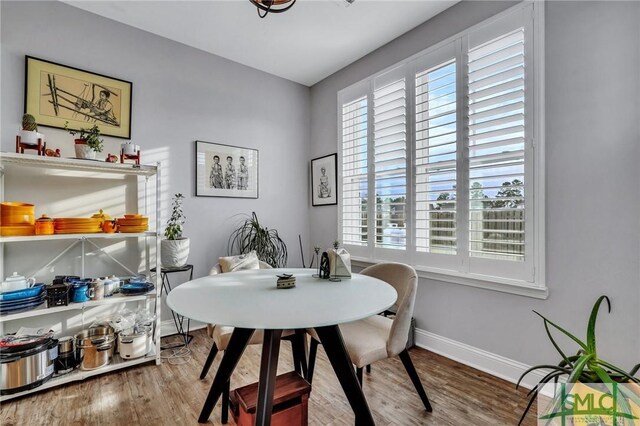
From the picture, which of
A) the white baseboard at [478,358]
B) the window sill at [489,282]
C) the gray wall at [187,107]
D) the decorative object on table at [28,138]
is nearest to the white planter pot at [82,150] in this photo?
the decorative object on table at [28,138]

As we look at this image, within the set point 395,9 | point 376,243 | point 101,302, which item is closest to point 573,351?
point 376,243

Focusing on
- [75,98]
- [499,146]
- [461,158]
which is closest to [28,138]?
[75,98]

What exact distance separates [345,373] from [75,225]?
211 centimetres

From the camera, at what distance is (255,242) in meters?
3.23

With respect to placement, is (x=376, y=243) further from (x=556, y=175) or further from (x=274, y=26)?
(x=274, y=26)

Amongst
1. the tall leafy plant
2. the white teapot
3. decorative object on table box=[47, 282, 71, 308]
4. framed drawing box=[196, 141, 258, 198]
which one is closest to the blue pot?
decorative object on table box=[47, 282, 71, 308]

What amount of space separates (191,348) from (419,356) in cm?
196

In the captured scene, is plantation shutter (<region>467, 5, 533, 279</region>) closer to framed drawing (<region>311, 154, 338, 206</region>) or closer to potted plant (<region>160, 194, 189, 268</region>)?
framed drawing (<region>311, 154, 338, 206</region>)

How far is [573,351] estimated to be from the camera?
6.08ft

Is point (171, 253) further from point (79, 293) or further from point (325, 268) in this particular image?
point (325, 268)

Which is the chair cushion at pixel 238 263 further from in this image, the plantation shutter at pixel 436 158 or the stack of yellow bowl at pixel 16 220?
the plantation shutter at pixel 436 158

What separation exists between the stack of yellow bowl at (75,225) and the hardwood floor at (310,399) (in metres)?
1.05

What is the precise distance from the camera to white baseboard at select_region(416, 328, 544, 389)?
204 cm

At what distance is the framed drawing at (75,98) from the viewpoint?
2.32 metres
